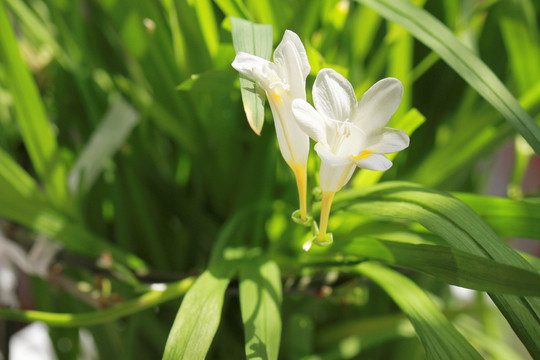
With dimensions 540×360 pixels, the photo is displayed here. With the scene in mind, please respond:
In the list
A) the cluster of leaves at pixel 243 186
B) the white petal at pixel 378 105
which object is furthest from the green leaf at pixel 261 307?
the white petal at pixel 378 105

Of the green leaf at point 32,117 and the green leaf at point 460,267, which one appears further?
the green leaf at point 32,117

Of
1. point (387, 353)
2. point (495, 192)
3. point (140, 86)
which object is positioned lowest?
point (387, 353)

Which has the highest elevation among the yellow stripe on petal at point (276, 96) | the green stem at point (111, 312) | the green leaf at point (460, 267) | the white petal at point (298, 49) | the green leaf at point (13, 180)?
the white petal at point (298, 49)

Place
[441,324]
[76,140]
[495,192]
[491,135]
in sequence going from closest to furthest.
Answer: [441,324] < [491,135] < [76,140] < [495,192]

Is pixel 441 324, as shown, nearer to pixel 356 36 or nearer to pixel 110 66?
pixel 356 36

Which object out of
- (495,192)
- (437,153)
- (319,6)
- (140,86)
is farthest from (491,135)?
(495,192)

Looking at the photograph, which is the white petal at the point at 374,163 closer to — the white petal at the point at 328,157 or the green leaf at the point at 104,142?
the white petal at the point at 328,157
